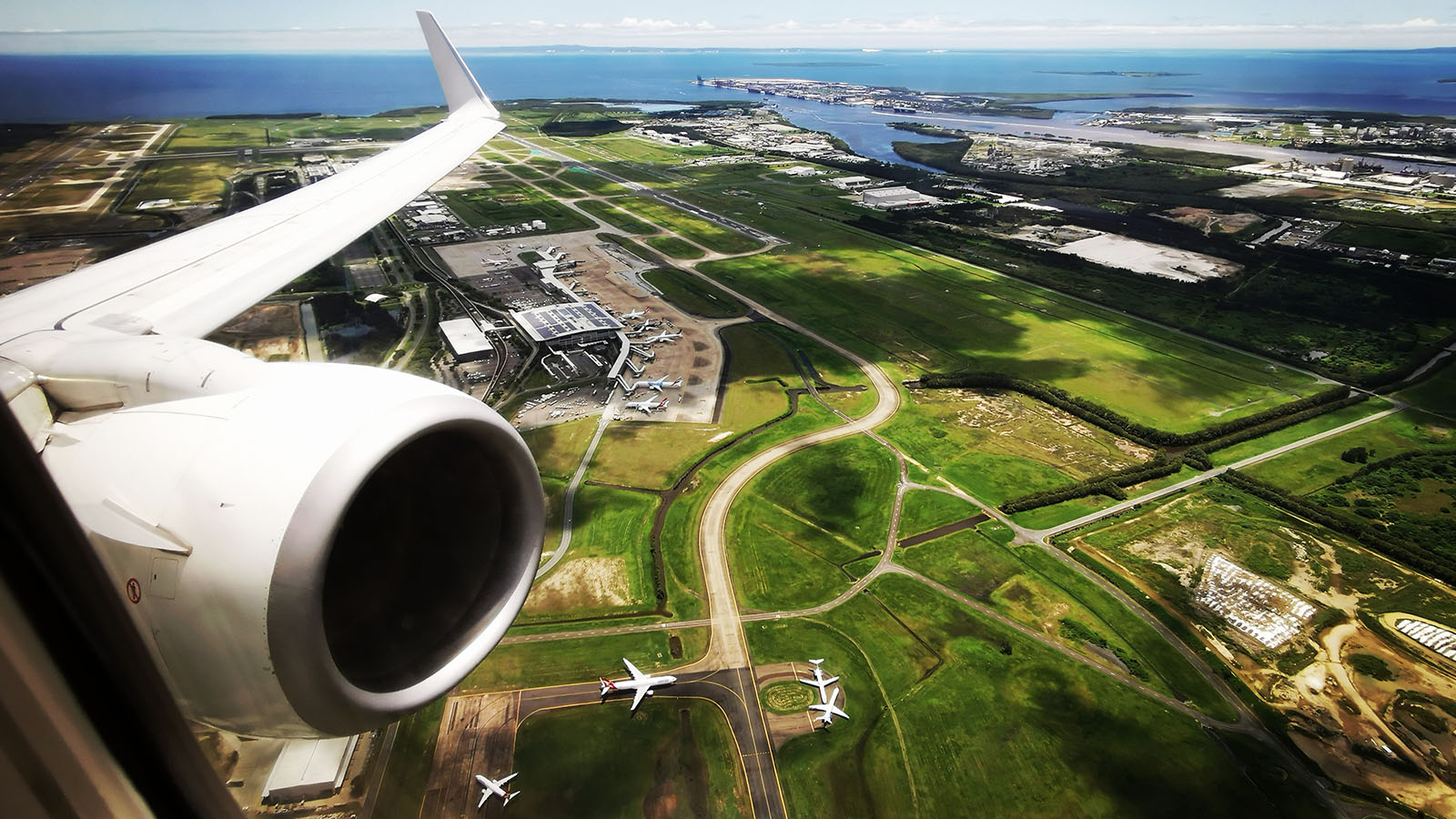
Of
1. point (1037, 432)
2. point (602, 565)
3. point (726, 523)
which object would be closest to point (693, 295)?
point (1037, 432)

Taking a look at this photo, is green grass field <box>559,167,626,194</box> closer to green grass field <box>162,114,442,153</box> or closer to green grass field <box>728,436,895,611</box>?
green grass field <box>162,114,442,153</box>

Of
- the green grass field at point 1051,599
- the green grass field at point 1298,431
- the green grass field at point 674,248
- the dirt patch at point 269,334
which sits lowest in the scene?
the green grass field at point 1051,599

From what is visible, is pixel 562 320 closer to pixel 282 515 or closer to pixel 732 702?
pixel 732 702

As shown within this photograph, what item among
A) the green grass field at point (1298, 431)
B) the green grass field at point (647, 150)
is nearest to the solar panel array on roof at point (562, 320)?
the green grass field at point (1298, 431)

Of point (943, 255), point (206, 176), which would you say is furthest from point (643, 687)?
point (206, 176)

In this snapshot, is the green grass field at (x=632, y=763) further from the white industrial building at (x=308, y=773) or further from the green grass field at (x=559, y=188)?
the green grass field at (x=559, y=188)
